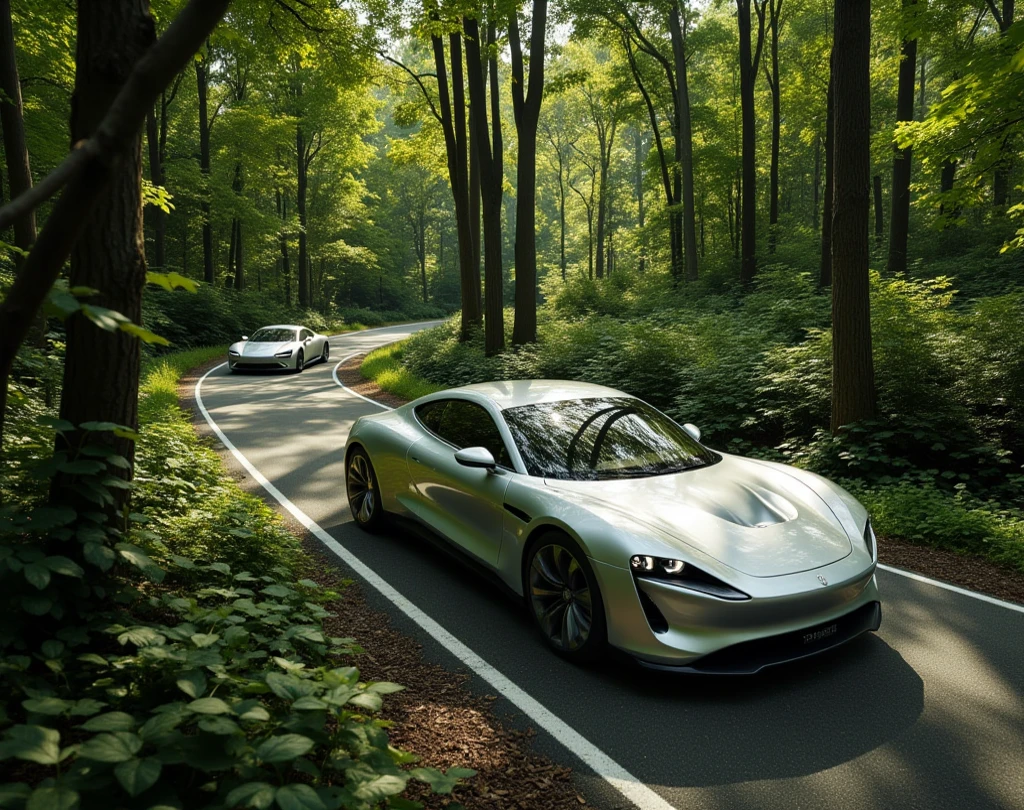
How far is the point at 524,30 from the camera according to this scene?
19328mm

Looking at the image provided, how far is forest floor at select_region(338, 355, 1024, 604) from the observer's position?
511 centimetres

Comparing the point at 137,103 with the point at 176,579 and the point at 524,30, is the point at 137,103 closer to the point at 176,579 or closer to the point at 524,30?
the point at 176,579

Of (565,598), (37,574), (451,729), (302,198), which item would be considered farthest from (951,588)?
(302,198)

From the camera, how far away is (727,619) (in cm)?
346

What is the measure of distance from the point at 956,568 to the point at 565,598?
3.57 meters

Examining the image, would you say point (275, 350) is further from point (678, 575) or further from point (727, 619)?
point (727, 619)

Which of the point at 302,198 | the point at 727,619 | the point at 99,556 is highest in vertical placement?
the point at 302,198

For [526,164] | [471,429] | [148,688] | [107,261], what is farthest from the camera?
[526,164]

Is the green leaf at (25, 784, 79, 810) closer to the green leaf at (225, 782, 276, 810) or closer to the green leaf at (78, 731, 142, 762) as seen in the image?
the green leaf at (78, 731, 142, 762)

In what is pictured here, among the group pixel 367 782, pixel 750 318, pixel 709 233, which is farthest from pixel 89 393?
pixel 709 233

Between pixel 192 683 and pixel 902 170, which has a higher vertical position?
pixel 902 170

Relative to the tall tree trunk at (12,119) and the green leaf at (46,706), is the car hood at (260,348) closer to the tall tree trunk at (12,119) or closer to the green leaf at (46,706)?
the tall tree trunk at (12,119)

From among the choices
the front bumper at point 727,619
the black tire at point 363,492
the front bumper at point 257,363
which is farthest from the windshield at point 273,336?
the front bumper at point 727,619

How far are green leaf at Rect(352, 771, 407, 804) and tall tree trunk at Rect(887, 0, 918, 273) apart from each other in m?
18.9
